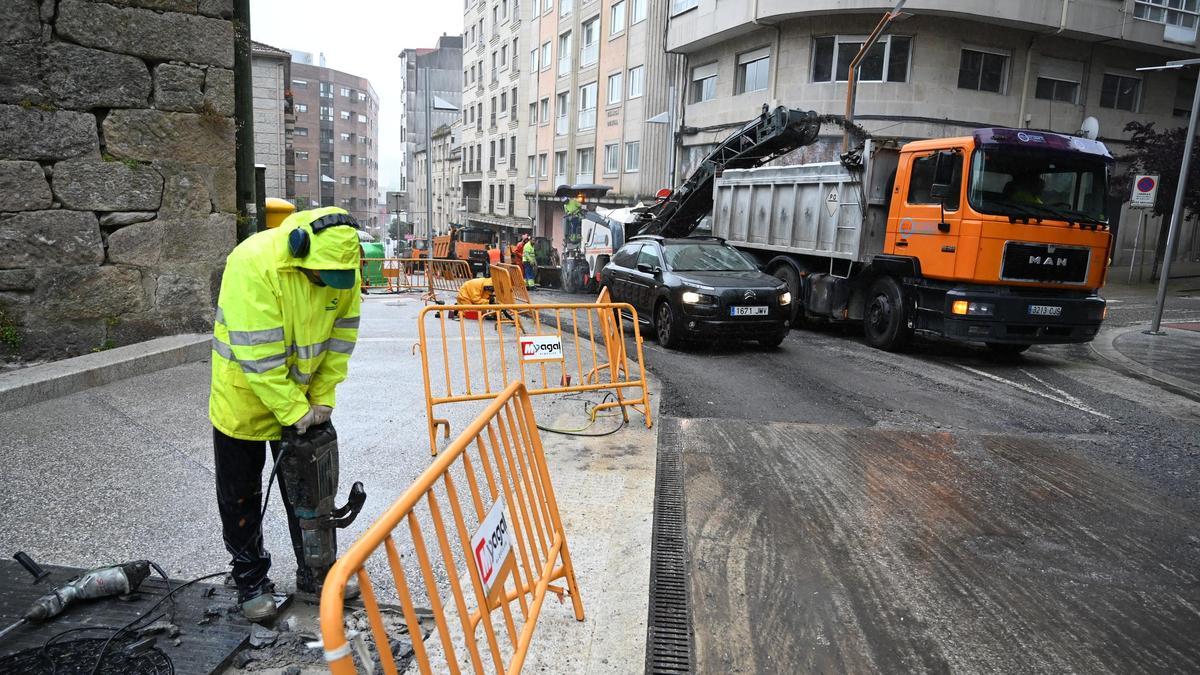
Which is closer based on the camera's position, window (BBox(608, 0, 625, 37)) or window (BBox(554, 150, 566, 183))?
window (BBox(608, 0, 625, 37))

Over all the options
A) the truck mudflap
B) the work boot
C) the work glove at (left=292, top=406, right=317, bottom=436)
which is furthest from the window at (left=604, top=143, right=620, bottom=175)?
the work boot

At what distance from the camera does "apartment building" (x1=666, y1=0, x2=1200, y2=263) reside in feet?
71.6

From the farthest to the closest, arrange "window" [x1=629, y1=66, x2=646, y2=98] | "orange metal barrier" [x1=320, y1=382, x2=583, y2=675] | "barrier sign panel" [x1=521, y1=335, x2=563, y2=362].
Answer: "window" [x1=629, y1=66, x2=646, y2=98]
"barrier sign panel" [x1=521, y1=335, x2=563, y2=362]
"orange metal barrier" [x1=320, y1=382, x2=583, y2=675]

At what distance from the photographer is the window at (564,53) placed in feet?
131

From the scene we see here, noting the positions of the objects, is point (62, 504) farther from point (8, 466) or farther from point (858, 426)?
point (858, 426)

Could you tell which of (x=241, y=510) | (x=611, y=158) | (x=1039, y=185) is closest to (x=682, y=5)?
(x=611, y=158)

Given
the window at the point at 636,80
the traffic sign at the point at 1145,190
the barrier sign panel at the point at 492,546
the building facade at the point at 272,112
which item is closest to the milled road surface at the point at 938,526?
the barrier sign panel at the point at 492,546

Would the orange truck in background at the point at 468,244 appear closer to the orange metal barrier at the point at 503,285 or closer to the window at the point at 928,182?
the orange metal barrier at the point at 503,285

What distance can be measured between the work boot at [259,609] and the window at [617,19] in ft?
114

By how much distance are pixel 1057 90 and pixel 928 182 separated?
1860cm

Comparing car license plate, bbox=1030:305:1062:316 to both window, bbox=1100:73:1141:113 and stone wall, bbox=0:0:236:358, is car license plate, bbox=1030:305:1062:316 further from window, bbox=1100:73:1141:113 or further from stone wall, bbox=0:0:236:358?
window, bbox=1100:73:1141:113

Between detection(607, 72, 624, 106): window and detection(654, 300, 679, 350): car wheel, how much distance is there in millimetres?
25800

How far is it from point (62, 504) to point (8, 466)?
2.52ft

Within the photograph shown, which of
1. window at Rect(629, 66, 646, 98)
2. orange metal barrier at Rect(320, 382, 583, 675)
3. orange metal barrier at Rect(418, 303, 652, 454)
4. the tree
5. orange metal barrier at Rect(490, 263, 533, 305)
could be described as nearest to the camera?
orange metal barrier at Rect(320, 382, 583, 675)
